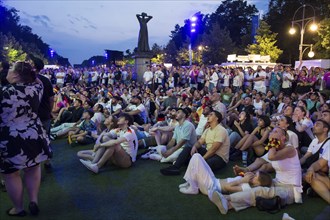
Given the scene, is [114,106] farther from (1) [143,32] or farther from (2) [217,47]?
(2) [217,47]

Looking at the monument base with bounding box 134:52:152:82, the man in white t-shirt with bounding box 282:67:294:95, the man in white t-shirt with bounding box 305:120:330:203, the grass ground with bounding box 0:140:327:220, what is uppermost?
the monument base with bounding box 134:52:152:82

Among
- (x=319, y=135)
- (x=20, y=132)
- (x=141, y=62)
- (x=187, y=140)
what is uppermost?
(x=141, y=62)

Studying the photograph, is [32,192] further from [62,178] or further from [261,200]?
[261,200]

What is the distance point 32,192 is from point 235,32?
56.6m

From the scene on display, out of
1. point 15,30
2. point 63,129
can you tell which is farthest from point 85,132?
point 15,30

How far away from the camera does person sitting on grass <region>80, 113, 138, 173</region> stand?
588 cm

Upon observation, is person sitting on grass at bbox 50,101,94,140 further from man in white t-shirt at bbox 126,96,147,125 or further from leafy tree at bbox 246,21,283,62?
leafy tree at bbox 246,21,283,62

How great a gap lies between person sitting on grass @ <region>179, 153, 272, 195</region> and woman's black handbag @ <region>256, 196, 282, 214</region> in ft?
0.86

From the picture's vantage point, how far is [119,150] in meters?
6.03

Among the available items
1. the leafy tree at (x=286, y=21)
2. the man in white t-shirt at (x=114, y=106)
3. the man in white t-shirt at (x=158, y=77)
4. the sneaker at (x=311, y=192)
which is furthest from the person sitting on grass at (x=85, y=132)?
the leafy tree at (x=286, y=21)

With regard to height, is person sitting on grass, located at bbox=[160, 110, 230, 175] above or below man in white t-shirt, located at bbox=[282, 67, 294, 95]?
below

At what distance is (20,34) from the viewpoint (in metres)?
72.8

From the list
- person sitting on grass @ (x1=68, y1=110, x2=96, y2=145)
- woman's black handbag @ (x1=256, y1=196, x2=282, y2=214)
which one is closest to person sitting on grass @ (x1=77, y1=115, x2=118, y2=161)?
person sitting on grass @ (x1=68, y1=110, x2=96, y2=145)

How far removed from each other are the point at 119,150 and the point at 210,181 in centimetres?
202
